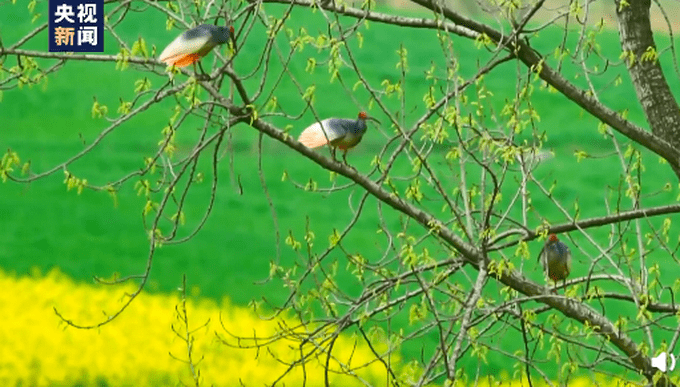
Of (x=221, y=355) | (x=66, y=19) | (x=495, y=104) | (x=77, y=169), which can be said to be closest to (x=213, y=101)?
(x=66, y=19)

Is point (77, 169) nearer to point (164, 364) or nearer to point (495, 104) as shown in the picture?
point (164, 364)

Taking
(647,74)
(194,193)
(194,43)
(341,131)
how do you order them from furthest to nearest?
(194,193) < (647,74) < (341,131) < (194,43)

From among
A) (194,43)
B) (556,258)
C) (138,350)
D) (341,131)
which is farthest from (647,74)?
(138,350)

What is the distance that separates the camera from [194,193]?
12273 mm

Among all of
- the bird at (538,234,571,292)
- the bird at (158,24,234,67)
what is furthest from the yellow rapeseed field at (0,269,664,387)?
the bird at (158,24,234,67)

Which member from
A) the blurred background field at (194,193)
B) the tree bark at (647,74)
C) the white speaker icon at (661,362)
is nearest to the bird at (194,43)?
the tree bark at (647,74)

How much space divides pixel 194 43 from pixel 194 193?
8.31m

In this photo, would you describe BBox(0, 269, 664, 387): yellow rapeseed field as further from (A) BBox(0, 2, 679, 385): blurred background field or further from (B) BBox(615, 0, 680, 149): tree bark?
(B) BBox(615, 0, 680, 149): tree bark

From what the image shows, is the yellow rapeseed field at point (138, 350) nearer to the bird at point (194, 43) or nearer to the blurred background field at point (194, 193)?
the blurred background field at point (194, 193)

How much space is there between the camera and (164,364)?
891cm

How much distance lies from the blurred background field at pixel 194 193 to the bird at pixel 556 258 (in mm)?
3634

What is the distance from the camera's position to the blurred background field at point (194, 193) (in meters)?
10.7

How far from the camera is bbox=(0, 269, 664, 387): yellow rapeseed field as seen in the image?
867 centimetres

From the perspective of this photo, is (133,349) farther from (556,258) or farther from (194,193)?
(556,258)
